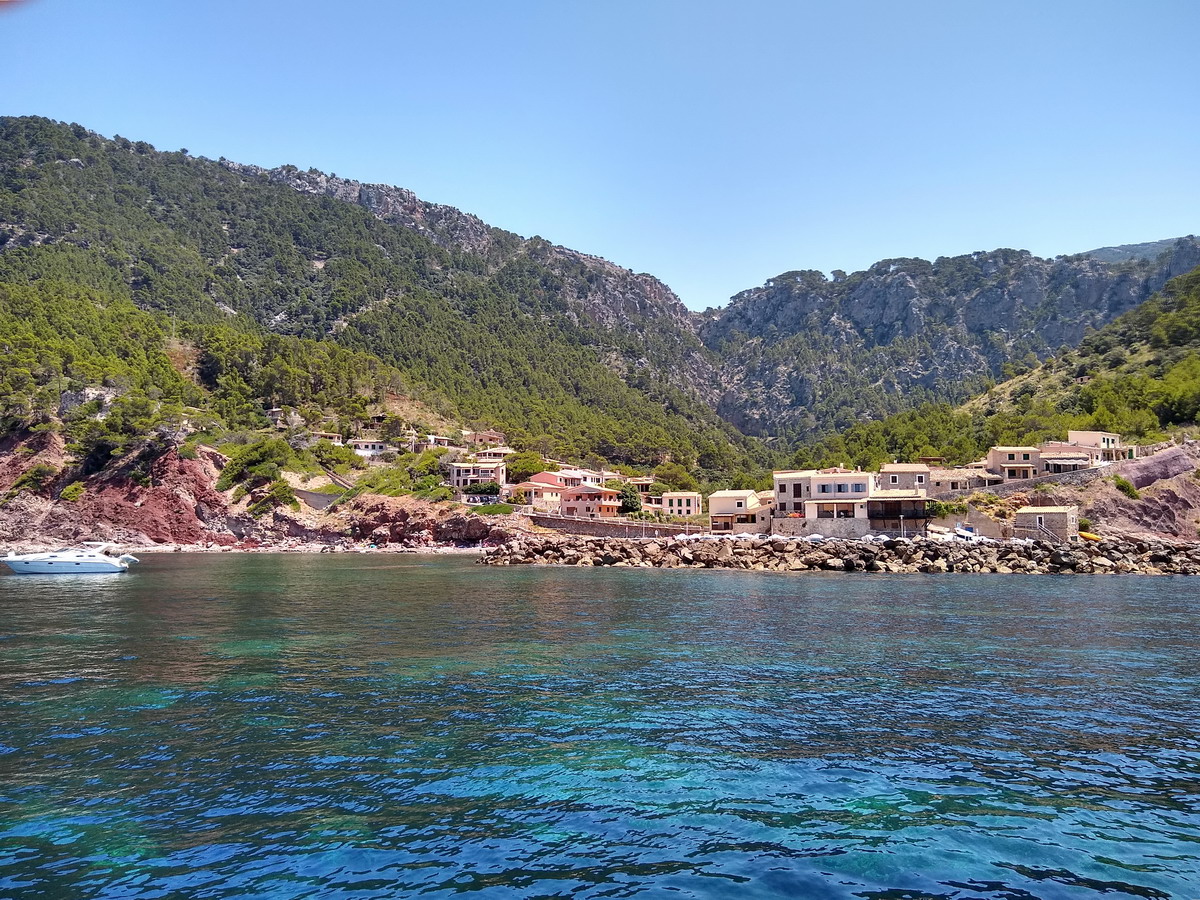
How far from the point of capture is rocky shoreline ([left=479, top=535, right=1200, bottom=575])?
5416 cm

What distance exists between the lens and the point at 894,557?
57000 millimetres

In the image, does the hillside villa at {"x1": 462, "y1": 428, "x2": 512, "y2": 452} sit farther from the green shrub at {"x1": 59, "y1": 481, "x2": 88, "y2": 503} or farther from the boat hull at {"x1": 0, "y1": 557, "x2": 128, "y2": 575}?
the boat hull at {"x1": 0, "y1": 557, "x2": 128, "y2": 575}

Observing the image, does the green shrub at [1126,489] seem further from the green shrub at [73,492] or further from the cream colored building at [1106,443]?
the green shrub at [73,492]

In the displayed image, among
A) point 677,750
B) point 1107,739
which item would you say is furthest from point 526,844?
point 1107,739

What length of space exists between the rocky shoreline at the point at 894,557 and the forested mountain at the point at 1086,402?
31.3 metres

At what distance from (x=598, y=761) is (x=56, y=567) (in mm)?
55331

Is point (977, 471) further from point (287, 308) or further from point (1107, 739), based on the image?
point (287, 308)

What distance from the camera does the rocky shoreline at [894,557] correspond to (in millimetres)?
54156

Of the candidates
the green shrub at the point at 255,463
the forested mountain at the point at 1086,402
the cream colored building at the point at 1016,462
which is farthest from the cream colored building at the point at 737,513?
the green shrub at the point at 255,463

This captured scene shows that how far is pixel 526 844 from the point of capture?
31.8 feet

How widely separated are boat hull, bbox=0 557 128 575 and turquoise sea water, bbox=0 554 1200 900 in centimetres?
2901

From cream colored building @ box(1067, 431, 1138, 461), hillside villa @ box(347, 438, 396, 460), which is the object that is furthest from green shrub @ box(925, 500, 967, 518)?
hillside villa @ box(347, 438, 396, 460)

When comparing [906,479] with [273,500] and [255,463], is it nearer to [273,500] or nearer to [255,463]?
[273,500]

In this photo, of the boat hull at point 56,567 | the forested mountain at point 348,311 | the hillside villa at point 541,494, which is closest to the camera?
the boat hull at point 56,567
